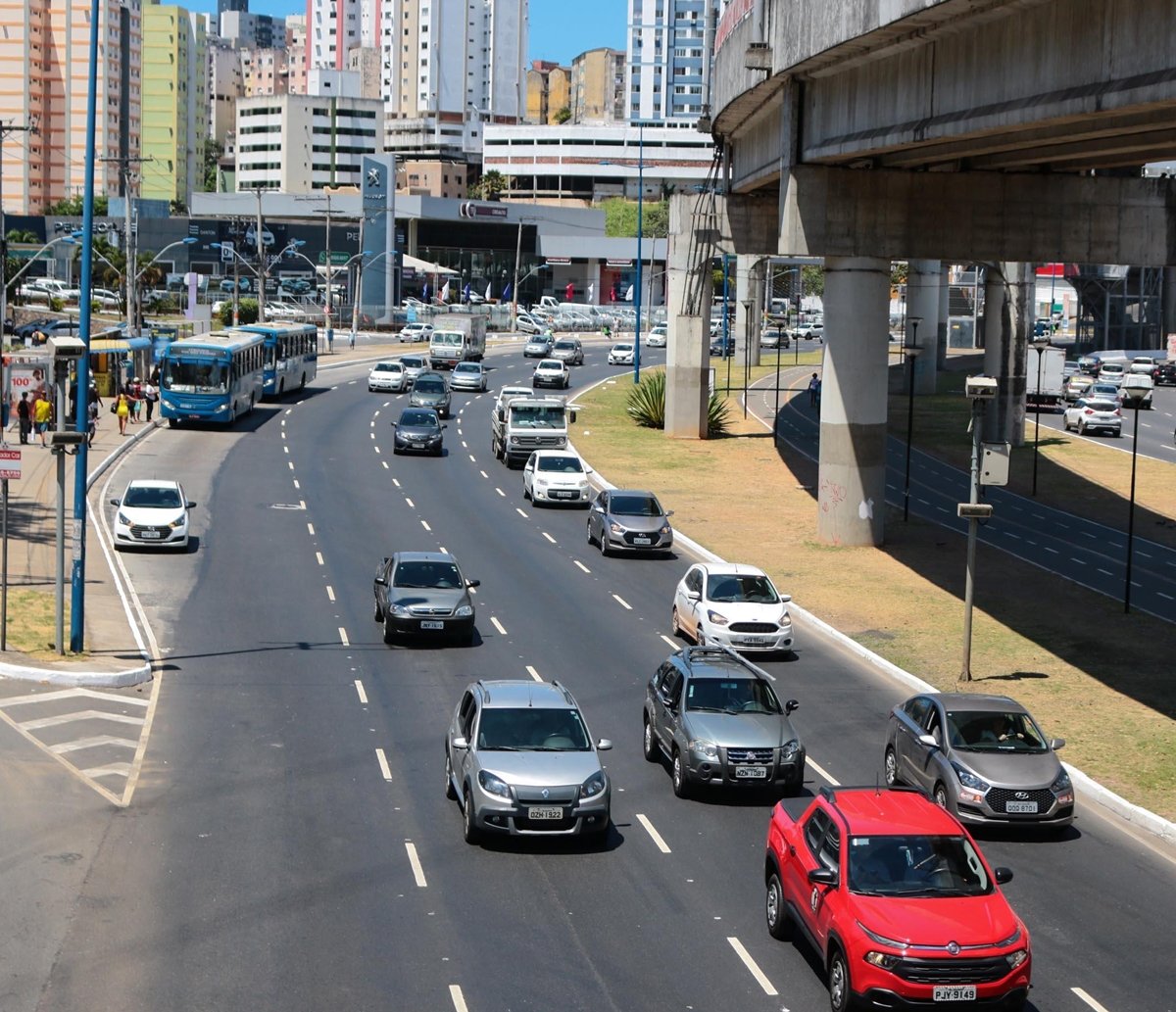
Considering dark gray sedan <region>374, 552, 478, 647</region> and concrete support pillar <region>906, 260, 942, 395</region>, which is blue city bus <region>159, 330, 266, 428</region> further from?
concrete support pillar <region>906, 260, 942, 395</region>

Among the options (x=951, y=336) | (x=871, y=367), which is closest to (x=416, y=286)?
(x=951, y=336)

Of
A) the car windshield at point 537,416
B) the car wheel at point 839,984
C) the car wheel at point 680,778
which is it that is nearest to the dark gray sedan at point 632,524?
the car windshield at point 537,416

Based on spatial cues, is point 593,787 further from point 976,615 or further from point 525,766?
point 976,615

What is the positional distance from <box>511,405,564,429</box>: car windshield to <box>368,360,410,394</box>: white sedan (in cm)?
2642

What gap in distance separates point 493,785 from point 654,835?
225 cm

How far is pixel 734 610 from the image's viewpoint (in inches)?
1195

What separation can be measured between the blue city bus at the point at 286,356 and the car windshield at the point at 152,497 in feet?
103

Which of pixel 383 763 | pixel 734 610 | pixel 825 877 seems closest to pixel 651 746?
pixel 383 763

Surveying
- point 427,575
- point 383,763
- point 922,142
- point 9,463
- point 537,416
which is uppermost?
point 922,142

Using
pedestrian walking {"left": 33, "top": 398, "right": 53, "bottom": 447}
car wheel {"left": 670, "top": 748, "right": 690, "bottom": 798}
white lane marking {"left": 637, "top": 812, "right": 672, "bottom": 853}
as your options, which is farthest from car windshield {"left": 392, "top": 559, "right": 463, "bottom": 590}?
pedestrian walking {"left": 33, "top": 398, "right": 53, "bottom": 447}

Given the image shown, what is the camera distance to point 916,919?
13742mm

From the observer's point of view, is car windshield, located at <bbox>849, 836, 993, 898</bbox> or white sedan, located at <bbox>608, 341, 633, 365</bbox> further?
white sedan, located at <bbox>608, 341, 633, 365</bbox>

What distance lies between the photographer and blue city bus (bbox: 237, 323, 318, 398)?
73312mm

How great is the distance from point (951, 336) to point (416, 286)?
6599cm
